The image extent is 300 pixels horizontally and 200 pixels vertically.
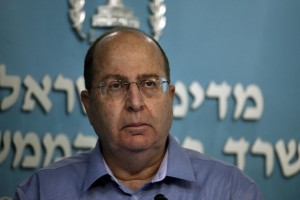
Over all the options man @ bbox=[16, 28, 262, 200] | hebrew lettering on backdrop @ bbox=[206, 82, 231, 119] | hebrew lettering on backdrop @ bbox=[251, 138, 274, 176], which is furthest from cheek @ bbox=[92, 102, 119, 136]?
hebrew lettering on backdrop @ bbox=[251, 138, 274, 176]

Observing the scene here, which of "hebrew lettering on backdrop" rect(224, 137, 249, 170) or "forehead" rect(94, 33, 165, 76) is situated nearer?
"forehead" rect(94, 33, 165, 76)

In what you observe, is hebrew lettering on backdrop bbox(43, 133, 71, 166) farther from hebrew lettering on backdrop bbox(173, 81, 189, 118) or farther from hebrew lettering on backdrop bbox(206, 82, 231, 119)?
hebrew lettering on backdrop bbox(206, 82, 231, 119)

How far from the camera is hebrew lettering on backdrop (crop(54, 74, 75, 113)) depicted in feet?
7.27

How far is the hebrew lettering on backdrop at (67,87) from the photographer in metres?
2.22

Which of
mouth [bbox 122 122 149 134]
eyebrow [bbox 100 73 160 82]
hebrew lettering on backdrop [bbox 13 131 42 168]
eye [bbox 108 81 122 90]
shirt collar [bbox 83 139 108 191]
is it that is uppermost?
eyebrow [bbox 100 73 160 82]

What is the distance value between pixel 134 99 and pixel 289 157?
1229mm

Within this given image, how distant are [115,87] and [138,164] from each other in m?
0.21

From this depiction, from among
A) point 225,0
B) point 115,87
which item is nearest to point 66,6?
point 225,0

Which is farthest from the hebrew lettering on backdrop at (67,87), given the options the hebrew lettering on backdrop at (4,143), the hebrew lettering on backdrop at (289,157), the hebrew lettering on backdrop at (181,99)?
the hebrew lettering on backdrop at (289,157)

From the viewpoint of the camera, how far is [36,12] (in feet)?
7.27

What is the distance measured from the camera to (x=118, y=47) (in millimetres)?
1443

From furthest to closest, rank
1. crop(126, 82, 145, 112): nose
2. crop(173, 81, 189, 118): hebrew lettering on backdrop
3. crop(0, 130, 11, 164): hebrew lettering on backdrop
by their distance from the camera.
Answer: crop(173, 81, 189, 118): hebrew lettering on backdrop
crop(0, 130, 11, 164): hebrew lettering on backdrop
crop(126, 82, 145, 112): nose

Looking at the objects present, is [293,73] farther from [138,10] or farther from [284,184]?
[138,10]

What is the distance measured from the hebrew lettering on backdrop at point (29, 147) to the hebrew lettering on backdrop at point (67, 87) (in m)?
0.19
